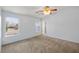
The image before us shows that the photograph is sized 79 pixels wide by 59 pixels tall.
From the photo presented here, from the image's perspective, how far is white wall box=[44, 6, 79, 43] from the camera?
71.1 inches

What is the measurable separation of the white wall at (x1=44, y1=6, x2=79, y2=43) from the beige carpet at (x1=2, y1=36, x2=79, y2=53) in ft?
0.43

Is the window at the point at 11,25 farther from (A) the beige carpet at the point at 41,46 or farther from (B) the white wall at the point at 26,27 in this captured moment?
(A) the beige carpet at the point at 41,46

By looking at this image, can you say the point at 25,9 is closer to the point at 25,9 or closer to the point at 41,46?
the point at 25,9

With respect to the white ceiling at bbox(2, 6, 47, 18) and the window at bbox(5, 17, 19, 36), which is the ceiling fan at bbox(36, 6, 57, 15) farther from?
the window at bbox(5, 17, 19, 36)

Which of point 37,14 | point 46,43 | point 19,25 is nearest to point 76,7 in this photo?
point 37,14

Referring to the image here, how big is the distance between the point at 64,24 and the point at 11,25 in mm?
1084

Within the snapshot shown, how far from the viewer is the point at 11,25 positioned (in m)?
1.84

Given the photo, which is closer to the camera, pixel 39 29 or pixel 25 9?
pixel 25 9

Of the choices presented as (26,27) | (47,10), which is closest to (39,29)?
(26,27)
